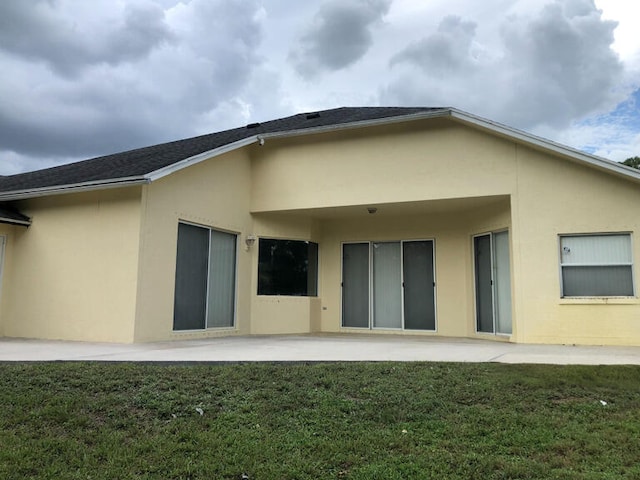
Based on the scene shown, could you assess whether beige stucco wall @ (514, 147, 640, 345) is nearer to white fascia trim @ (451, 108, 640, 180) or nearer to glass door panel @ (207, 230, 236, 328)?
white fascia trim @ (451, 108, 640, 180)

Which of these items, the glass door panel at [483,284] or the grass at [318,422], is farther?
the glass door panel at [483,284]

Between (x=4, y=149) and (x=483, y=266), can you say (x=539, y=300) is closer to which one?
(x=483, y=266)

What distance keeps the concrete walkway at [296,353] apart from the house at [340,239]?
3.11 feet

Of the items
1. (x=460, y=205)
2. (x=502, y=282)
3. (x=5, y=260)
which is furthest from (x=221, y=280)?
(x=502, y=282)

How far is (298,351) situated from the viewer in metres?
7.99

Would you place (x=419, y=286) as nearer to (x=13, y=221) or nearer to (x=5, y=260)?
(x=13, y=221)

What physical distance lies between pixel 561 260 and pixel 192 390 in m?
7.75

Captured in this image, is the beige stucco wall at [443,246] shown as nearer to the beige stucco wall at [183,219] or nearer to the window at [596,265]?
the window at [596,265]

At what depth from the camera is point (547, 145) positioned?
9602 mm

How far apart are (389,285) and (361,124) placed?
426cm

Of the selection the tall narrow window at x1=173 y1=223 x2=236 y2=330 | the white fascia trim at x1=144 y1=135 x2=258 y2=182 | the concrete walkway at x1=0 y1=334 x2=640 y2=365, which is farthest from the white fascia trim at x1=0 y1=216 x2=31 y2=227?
the white fascia trim at x1=144 y1=135 x2=258 y2=182

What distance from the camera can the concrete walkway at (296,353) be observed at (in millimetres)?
6863

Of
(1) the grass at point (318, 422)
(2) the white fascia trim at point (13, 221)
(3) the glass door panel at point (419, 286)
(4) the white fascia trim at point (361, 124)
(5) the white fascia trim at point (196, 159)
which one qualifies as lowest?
(1) the grass at point (318, 422)

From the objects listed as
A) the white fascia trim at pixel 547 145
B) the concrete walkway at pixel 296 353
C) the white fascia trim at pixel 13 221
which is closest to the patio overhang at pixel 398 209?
the white fascia trim at pixel 547 145
